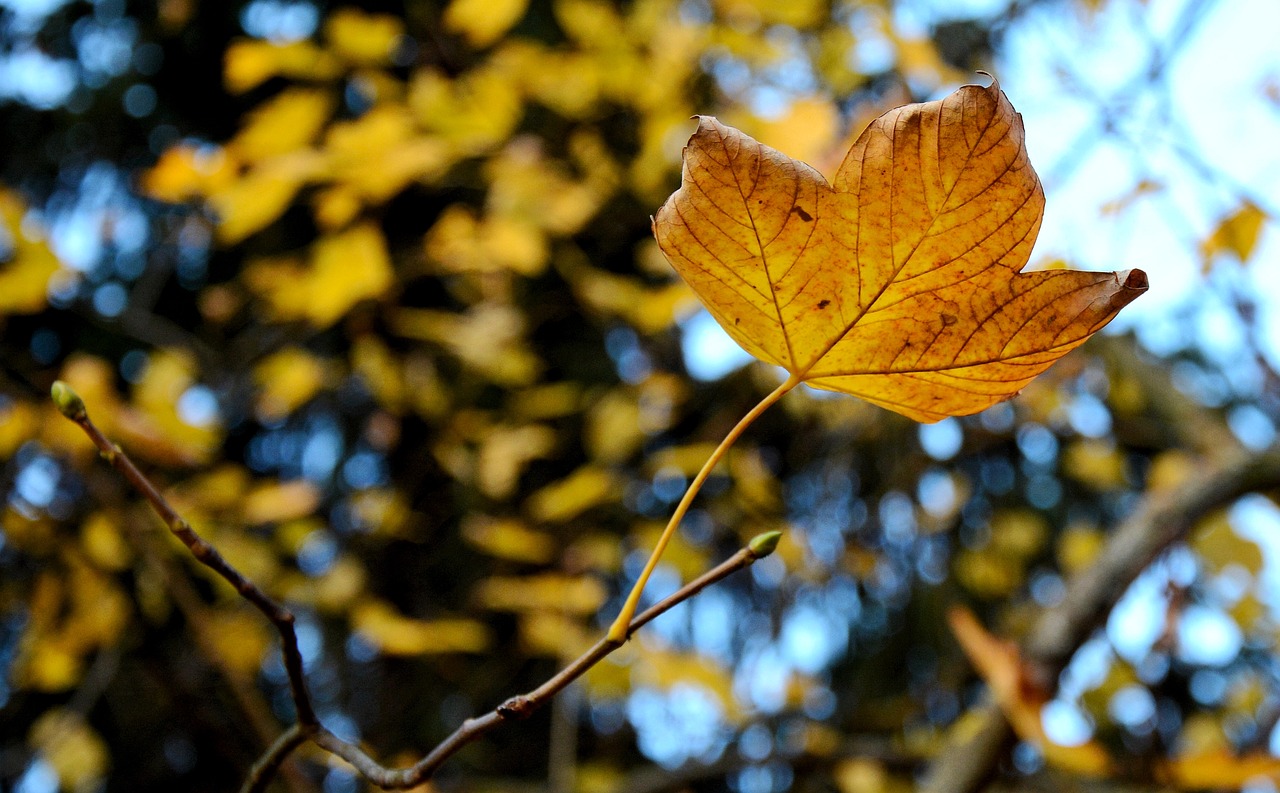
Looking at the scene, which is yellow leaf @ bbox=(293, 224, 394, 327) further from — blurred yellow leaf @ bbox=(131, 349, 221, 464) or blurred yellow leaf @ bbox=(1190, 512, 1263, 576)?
blurred yellow leaf @ bbox=(1190, 512, 1263, 576)

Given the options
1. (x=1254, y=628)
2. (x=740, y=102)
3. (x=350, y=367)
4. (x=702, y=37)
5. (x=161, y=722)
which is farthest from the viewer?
(x=350, y=367)

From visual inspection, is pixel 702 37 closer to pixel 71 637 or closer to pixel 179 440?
pixel 179 440

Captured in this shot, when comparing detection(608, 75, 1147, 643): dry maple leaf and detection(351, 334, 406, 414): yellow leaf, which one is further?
detection(351, 334, 406, 414): yellow leaf

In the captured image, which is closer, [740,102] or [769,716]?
[769,716]

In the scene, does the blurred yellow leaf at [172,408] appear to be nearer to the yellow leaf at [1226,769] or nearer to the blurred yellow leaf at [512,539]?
the blurred yellow leaf at [512,539]

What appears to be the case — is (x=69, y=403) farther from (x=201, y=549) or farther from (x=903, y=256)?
(x=903, y=256)

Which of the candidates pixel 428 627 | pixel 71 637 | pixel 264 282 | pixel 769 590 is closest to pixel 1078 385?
pixel 769 590

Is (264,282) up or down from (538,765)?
up

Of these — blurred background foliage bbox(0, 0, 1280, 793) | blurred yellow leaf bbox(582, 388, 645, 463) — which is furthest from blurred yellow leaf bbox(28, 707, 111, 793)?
blurred yellow leaf bbox(582, 388, 645, 463)
